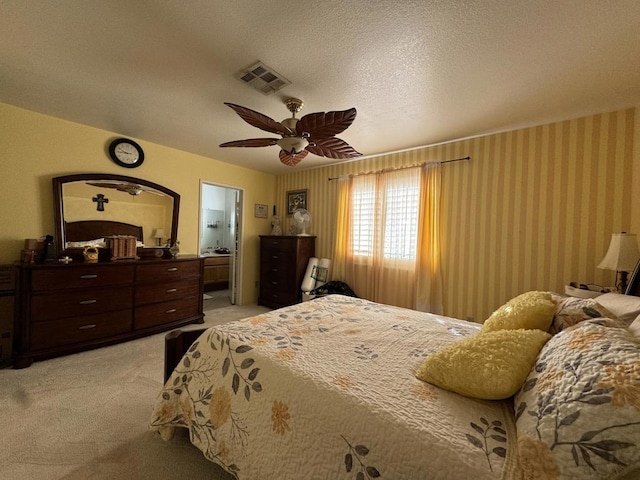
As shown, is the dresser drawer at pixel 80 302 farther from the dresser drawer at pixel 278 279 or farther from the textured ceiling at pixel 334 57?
the dresser drawer at pixel 278 279

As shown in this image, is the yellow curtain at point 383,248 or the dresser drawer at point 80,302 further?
the yellow curtain at point 383,248

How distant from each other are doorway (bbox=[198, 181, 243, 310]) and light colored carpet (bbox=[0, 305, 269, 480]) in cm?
209

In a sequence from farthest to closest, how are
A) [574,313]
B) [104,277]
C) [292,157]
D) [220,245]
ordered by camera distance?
[220,245] → [104,277] → [292,157] → [574,313]

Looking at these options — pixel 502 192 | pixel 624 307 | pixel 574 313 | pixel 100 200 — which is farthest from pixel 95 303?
pixel 502 192

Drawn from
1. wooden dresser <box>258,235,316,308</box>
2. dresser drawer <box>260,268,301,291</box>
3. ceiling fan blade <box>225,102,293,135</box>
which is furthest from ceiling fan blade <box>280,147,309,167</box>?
dresser drawer <box>260,268,301,291</box>

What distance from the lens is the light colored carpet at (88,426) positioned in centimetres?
131

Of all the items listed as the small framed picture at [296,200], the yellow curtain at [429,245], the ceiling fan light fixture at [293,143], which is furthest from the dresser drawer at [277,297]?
the ceiling fan light fixture at [293,143]

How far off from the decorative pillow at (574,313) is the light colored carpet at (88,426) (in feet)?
5.88

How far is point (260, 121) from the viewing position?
1.71 meters

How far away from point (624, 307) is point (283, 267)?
11.6 feet

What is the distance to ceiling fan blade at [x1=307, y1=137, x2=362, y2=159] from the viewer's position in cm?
199

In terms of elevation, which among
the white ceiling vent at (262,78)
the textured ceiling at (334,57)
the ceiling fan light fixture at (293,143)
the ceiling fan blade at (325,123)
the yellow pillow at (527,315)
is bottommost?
the yellow pillow at (527,315)

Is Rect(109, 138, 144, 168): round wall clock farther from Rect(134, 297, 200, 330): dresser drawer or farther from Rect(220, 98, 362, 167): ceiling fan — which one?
Rect(220, 98, 362, 167): ceiling fan

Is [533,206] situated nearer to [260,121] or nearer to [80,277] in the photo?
[260,121]
